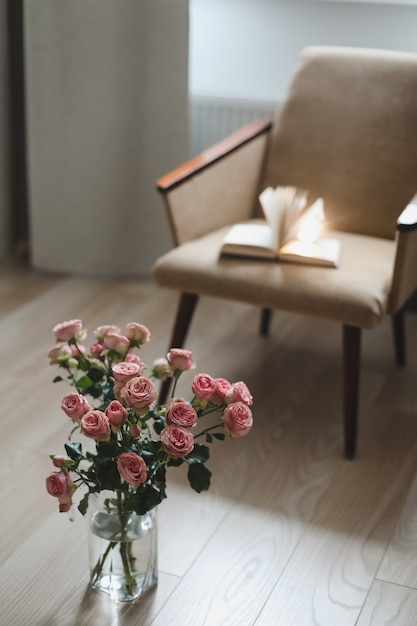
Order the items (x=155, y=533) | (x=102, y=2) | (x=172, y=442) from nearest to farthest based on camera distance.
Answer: (x=172, y=442), (x=155, y=533), (x=102, y=2)

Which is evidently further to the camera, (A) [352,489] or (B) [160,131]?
(B) [160,131]

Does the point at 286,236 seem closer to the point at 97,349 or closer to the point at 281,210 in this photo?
the point at 281,210

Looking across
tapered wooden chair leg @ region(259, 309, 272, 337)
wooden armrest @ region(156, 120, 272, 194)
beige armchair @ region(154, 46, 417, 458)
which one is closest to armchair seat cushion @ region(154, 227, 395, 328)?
beige armchair @ region(154, 46, 417, 458)

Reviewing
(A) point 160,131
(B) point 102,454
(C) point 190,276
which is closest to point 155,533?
(B) point 102,454

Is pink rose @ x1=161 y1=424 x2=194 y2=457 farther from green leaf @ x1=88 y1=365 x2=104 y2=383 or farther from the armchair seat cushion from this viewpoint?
the armchair seat cushion

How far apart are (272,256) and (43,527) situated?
0.80 metres

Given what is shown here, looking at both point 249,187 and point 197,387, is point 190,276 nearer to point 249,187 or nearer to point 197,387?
point 249,187

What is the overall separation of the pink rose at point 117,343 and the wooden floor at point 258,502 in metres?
0.46

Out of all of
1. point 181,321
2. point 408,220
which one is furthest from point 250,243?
point 408,220

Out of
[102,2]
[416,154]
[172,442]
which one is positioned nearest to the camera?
[172,442]

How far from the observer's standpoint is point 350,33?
9.41 ft

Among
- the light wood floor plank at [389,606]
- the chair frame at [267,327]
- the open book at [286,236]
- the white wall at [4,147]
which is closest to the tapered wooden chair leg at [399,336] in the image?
the chair frame at [267,327]

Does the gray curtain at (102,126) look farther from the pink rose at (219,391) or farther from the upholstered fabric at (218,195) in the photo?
the pink rose at (219,391)

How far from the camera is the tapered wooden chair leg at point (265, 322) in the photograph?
2.76 meters
